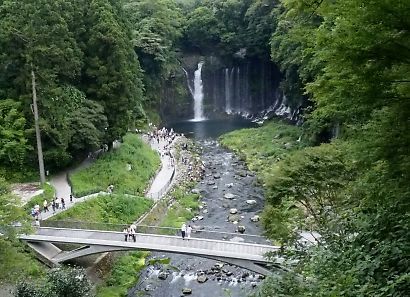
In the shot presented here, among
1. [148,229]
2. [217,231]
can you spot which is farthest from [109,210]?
[148,229]

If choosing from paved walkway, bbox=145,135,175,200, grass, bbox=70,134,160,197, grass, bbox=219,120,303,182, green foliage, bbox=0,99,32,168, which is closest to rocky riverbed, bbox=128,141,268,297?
grass, bbox=219,120,303,182

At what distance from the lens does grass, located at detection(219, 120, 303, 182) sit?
4375 cm

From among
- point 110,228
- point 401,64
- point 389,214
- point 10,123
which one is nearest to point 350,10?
point 401,64

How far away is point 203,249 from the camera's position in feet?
71.9

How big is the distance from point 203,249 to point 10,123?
15.6 metres

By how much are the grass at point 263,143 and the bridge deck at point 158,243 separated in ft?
58.1

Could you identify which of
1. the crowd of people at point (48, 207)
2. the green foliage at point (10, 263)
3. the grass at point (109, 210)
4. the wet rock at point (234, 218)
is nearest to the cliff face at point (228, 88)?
the wet rock at point (234, 218)

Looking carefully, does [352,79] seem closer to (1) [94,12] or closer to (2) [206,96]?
(1) [94,12]

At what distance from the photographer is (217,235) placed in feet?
77.7

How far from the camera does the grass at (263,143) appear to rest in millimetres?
43750

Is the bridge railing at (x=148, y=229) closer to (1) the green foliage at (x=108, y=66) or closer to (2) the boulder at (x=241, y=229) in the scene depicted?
(2) the boulder at (x=241, y=229)

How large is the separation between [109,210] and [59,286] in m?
12.1

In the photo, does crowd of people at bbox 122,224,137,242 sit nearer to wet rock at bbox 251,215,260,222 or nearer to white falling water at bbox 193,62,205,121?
wet rock at bbox 251,215,260,222

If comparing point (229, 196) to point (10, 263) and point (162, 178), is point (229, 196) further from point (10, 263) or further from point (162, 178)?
point (10, 263)
